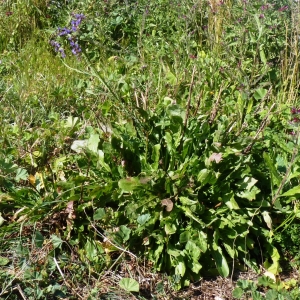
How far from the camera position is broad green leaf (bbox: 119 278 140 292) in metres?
2.39

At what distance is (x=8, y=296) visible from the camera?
7.50ft

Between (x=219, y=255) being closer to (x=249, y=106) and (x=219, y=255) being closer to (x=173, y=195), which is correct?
(x=173, y=195)

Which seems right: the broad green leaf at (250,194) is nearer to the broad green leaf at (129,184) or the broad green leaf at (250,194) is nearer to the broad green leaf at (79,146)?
the broad green leaf at (129,184)

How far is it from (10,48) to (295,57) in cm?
271

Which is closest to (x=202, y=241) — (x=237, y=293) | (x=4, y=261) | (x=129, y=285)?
(x=237, y=293)

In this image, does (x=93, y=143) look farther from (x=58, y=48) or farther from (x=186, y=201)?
(x=58, y=48)

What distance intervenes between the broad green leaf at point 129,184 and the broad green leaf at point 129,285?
435 millimetres

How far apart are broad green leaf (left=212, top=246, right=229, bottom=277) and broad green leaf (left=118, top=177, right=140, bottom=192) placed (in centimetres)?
53

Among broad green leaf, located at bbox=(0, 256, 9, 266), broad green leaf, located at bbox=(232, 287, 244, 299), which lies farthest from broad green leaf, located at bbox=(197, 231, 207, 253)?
broad green leaf, located at bbox=(0, 256, 9, 266)

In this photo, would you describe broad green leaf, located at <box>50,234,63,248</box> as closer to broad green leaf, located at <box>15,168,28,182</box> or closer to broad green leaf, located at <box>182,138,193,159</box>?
broad green leaf, located at <box>15,168,28,182</box>

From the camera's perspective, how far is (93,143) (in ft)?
8.95

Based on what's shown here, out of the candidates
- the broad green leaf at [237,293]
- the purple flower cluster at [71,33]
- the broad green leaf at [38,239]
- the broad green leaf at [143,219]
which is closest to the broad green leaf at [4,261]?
the broad green leaf at [38,239]

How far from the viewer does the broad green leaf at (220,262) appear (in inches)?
101

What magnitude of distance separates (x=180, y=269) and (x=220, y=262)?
0.23 meters
